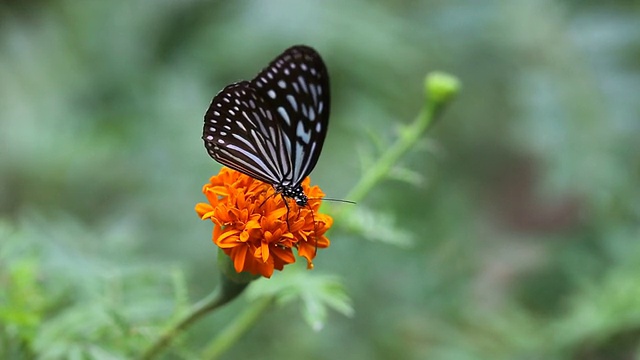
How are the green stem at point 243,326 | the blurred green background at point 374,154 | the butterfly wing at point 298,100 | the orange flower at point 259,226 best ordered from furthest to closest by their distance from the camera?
the blurred green background at point 374,154 → the green stem at point 243,326 → the butterfly wing at point 298,100 → the orange flower at point 259,226

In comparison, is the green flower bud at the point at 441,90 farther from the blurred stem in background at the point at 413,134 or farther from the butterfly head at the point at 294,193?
the butterfly head at the point at 294,193

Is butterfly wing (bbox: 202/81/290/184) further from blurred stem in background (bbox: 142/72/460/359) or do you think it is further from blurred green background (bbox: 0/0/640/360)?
blurred green background (bbox: 0/0/640/360)

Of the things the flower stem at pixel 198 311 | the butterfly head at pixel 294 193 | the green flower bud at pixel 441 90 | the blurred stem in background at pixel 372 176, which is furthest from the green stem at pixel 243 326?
the green flower bud at pixel 441 90

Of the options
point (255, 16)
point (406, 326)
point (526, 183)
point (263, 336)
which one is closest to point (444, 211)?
point (406, 326)

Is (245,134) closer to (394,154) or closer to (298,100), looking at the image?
(298,100)

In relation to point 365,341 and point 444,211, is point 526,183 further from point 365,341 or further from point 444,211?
point 365,341

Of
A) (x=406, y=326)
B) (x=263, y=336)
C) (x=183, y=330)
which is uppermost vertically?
(x=406, y=326)
